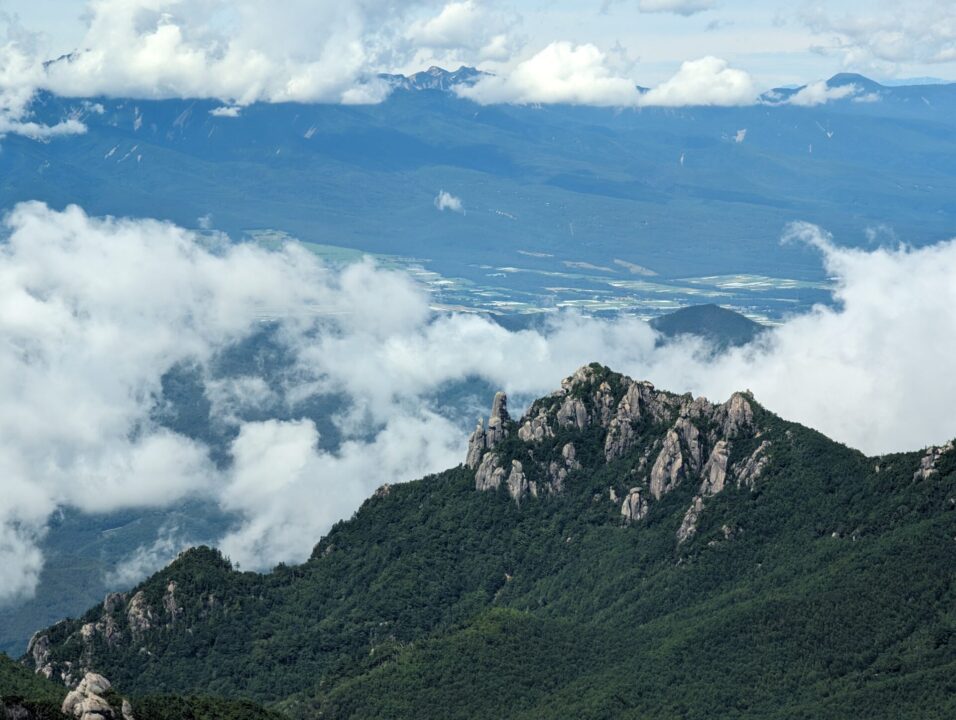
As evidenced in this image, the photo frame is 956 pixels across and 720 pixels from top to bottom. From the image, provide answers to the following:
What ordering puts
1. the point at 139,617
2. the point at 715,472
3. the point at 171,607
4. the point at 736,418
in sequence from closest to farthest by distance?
the point at 139,617 → the point at 171,607 → the point at 715,472 → the point at 736,418

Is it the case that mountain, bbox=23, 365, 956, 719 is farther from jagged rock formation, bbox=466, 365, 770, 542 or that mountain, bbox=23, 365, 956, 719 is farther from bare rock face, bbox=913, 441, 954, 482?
bare rock face, bbox=913, 441, 954, 482

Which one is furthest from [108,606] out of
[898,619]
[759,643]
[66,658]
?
[898,619]

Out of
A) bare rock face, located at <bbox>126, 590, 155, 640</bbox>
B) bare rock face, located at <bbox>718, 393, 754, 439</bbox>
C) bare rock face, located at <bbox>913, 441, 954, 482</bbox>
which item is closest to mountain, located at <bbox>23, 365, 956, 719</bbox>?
bare rock face, located at <bbox>718, 393, 754, 439</bbox>

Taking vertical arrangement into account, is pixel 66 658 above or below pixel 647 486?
below

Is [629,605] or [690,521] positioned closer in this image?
[629,605]

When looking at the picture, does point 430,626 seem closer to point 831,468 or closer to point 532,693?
point 532,693

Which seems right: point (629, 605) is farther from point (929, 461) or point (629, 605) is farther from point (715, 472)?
point (929, 461)

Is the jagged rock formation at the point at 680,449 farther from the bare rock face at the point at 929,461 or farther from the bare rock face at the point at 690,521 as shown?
the bare rock face at the point at 929,461

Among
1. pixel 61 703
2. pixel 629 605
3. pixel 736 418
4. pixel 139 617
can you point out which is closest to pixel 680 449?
pixel 736 418
